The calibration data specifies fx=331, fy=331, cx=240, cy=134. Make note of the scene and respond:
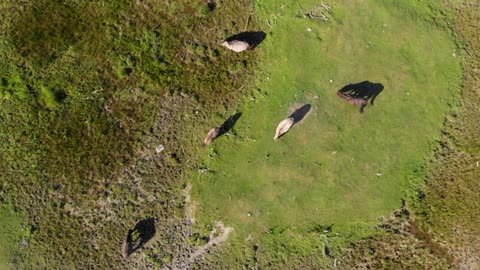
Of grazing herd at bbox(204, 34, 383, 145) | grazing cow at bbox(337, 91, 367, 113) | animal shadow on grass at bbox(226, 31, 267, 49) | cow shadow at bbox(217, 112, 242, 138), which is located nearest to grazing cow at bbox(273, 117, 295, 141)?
grazing herd at bbox(204, 34, 383, 145)

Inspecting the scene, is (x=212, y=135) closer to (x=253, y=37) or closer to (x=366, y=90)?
(x=253, y=37)

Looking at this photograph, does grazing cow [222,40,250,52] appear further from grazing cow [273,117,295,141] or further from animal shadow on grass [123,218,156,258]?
animal shadow on grass [123,218,156,258]

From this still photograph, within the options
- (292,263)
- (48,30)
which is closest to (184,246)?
(292,263)

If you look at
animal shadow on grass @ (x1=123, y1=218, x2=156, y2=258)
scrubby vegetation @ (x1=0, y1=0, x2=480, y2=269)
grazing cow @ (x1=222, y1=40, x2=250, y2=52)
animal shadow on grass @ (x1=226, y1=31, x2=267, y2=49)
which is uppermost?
animal shadow on grass @ (x1=226, y1=31, x2=267, y2=49)

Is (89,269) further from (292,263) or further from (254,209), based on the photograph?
(292,263)

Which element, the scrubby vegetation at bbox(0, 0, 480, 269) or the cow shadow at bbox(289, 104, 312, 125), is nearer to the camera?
the cow shadow at bbox(289, 104, 312, 125)

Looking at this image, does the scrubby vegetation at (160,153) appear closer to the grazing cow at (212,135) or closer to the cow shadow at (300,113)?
the grazing cow at (212,135)
